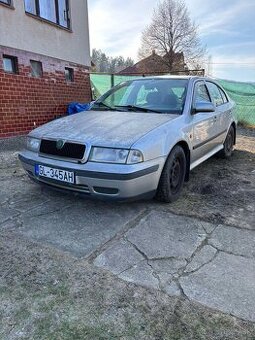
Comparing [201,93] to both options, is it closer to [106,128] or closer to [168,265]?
[106,128]

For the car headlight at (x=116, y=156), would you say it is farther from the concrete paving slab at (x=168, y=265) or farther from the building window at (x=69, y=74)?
the building window at (x=69, y=74)

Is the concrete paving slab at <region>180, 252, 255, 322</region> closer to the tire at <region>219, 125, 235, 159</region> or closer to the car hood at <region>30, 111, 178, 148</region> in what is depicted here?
the car hood at <region>30, 111, 178, 148</region>

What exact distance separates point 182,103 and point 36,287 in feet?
9.42

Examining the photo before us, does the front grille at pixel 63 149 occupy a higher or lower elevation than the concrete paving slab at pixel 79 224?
higher

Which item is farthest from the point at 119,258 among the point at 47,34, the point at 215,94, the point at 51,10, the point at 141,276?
the point at 51,10

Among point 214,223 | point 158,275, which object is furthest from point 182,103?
point 158,275

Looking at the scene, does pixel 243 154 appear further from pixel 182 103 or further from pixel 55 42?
pixel 55 42

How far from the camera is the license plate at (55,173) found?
10.9 ft

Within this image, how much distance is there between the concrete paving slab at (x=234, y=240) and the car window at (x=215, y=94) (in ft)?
8.83

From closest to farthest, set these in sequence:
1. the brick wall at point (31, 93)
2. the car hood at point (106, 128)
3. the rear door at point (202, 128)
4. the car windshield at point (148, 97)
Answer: the car hood at point (106, 128) → the car windshield at point (148, 97) → the rear door at point (202, 128) → the brick wall at point (31, 93)

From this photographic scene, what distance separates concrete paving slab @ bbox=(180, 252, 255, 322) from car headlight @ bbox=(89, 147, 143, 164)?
118cm

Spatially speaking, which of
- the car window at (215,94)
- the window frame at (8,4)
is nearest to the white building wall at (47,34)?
the window frame at (8,4)

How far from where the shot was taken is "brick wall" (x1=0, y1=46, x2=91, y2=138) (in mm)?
8078

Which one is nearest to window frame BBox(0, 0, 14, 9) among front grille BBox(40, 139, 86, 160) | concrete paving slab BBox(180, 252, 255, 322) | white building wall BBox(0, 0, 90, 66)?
white building wall BBox(0, 0, 90, 66)
